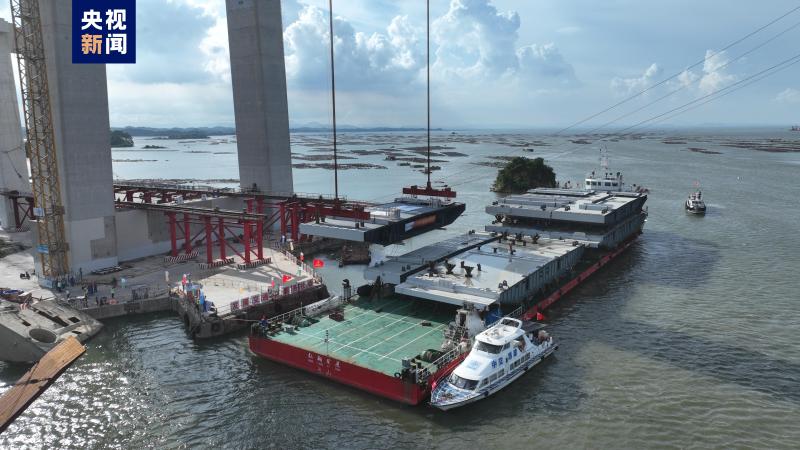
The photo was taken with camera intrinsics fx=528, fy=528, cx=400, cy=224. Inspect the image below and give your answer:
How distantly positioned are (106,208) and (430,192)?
32052 mm

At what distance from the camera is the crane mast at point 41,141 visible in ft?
152

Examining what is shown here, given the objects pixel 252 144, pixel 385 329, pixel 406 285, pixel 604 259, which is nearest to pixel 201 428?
pixel 385 329

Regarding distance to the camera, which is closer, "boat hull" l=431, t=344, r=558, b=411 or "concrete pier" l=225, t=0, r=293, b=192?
"boat hull" l=431, t=344, r=558, b=411

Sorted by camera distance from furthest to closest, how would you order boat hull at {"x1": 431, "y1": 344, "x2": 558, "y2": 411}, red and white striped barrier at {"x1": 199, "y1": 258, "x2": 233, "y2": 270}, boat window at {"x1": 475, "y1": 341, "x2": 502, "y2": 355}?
red and white striped barrier at {"x1": 199, "y1": 258, "x2": 233, "y2": 270} < boat window at {"x1": 475, "y1": 341, "x2": 502, "y2": 355} < boat hull at {"x1": 431, "y1": 344, "x2": 558, "y2": 411}

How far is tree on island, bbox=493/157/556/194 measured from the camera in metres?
120

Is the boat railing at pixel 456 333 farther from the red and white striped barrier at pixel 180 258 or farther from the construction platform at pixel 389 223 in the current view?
the red and white striped barrier at pixel 180 258

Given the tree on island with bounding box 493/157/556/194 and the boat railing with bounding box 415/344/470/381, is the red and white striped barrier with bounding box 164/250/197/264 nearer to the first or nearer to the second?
the boat railing with bounding box 415/344/470/381

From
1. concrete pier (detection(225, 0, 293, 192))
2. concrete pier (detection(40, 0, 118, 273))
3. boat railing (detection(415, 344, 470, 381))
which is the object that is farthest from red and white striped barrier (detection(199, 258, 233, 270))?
boat railing (detection(415, 344, 470, 381))

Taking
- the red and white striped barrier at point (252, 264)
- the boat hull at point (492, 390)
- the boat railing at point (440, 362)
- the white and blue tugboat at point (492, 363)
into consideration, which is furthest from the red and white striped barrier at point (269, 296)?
the boat hull at point (492, 390)

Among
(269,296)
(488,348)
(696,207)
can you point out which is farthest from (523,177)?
(488,348)

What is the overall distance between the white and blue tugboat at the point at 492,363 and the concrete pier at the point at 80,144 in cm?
3992

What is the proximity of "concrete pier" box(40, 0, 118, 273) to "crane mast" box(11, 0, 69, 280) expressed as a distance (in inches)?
22.7

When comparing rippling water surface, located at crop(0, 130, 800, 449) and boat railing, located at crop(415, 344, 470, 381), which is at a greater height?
boat railing, located at crop(415, 344, 470, 381)

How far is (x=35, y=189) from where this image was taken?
48781 mm
